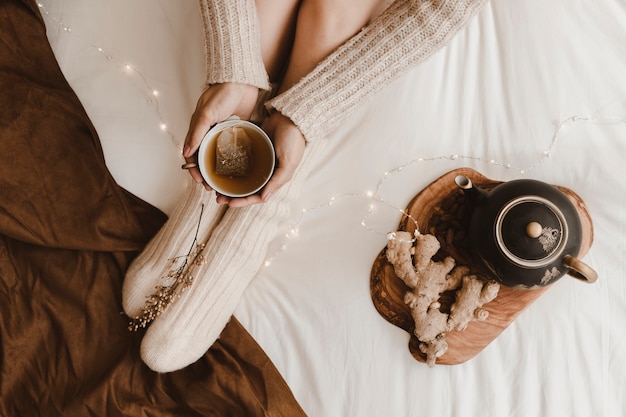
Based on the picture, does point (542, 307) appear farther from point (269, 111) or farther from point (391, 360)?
point (269, 111)

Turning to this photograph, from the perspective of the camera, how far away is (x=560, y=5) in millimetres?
856

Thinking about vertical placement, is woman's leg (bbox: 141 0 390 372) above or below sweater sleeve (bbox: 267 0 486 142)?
below

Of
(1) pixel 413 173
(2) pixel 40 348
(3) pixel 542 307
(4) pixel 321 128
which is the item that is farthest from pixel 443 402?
(2) pixel 40 348

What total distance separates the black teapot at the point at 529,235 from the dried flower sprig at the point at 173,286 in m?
0.47

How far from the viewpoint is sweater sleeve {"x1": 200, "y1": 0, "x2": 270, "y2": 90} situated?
701 mm

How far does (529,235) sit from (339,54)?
403 millimetres

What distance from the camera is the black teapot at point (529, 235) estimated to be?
0.63 m

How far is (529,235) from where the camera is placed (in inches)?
24.7

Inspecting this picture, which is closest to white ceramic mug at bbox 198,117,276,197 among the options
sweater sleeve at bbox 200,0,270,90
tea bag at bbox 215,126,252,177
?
tea bag at bbox 215,126,252,177

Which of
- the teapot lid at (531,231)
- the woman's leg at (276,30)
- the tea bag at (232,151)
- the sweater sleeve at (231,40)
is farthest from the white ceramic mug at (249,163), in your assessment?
the teapot lid at (531,231)

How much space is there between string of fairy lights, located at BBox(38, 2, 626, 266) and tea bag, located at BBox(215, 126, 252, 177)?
0.87 ft

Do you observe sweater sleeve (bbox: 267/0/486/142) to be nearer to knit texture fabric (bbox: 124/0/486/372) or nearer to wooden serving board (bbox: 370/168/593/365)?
knit texture fabric (bbox: 124/0/486/372)

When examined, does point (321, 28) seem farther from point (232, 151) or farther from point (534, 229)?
point (534, 229)

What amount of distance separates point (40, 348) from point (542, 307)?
35.4 inches
